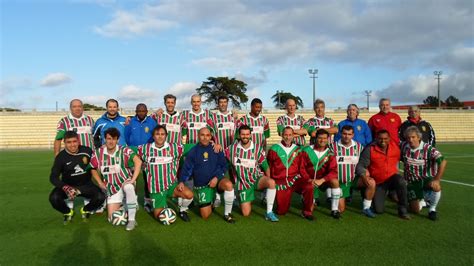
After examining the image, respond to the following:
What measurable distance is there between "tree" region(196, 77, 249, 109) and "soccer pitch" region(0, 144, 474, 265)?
158 ft

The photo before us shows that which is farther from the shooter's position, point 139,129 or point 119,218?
point 139,129

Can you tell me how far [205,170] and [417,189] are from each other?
3.05m

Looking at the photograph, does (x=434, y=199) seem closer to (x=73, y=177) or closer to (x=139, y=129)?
(x=139, y=129)

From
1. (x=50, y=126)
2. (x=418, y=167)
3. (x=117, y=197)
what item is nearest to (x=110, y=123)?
(x=117, y=197)

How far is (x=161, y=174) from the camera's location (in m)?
4.80

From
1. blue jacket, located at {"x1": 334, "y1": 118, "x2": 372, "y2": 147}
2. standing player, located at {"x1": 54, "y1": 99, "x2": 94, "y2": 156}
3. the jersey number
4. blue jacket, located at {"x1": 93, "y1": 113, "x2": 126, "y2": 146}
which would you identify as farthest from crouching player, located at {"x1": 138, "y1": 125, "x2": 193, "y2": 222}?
blue jacket, located at {"x1": 334, "y1": 118, "x2": 372, "y2": 147}

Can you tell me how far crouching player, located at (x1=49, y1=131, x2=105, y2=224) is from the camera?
181 inches

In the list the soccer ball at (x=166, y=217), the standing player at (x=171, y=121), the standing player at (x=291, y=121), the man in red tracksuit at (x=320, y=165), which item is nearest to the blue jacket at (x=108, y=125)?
the standing player at (x=171, y=121)

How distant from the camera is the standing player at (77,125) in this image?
17.7 feet

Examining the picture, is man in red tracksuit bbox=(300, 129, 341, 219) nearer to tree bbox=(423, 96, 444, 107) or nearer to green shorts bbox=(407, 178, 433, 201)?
green shorts bbox=(407, 178, 433, 201)

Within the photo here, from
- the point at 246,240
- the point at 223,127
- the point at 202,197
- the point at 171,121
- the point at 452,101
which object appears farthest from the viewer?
the point at 452,101

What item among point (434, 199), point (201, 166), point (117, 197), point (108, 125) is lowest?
point (434, 199)

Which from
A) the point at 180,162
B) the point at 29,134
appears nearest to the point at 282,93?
the point at 29,134

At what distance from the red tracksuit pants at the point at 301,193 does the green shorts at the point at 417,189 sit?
151 centimetres
